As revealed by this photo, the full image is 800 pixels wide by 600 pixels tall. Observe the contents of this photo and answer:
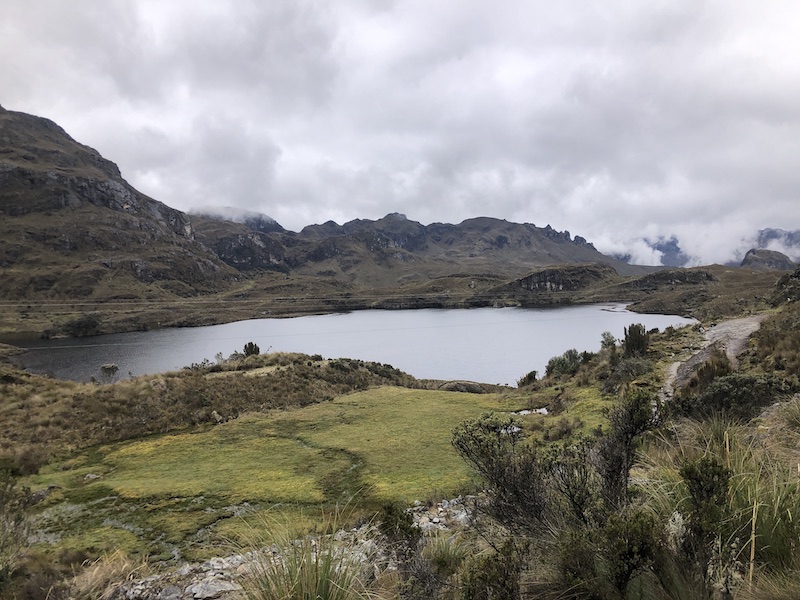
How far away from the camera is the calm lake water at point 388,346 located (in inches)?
1897

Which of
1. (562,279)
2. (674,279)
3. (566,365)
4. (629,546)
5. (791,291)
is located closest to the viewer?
(629,546)

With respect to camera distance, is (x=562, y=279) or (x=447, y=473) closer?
(x=447, y=473)

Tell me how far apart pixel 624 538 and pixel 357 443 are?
38.6 feet

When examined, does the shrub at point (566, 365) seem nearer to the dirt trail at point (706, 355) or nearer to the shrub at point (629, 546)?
the dirt trail at point (706, 355)

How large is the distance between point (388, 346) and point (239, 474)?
53.2 metres

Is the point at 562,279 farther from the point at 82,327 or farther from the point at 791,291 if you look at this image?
the point at 82,327

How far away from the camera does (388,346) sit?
64.1 meters

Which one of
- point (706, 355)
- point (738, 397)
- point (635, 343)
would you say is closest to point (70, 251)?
point (635, 343)

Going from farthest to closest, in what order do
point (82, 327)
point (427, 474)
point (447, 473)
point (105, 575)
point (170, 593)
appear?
1. point (82, 327)
2. point (427, 474)
3. point (447, 473)
4. point (105, 575)
5. point (170, 593)

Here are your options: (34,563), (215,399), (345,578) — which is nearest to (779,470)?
(345,578)

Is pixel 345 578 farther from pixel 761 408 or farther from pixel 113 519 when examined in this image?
pixel 761 408

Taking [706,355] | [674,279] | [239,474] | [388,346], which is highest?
[674,279]

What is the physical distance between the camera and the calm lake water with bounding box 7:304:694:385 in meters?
48.2

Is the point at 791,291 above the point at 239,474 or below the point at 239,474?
above
